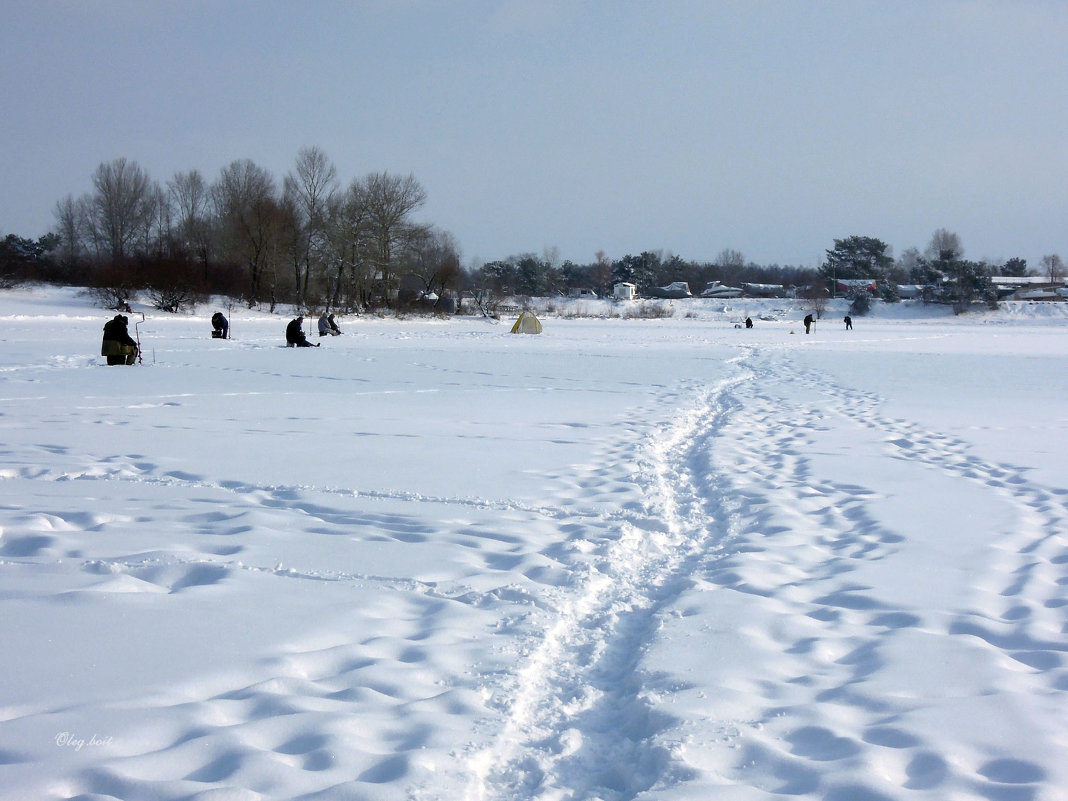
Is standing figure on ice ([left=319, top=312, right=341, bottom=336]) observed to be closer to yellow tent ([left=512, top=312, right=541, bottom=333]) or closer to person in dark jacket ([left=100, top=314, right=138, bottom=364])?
yellow tent ([left=512, top=312, right=541, bottom=333])

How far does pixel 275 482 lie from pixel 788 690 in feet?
15.1

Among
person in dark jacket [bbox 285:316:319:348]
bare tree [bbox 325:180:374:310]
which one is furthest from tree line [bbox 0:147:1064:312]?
person in dark jacket [bbox 285:316:319:348]

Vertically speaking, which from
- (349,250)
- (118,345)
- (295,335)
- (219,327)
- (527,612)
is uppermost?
(349,250)

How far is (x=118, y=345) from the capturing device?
57.8 feet

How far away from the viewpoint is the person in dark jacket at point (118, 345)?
57.9 feet

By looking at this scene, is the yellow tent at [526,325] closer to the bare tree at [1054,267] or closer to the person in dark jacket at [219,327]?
the person in dark jacket at [219,327]

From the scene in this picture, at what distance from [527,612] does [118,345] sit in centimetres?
1598

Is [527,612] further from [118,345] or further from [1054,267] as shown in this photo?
[1054,267]

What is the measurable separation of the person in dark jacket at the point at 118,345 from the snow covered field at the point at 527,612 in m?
7.93

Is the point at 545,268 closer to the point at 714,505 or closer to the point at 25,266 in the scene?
the point at 25,266

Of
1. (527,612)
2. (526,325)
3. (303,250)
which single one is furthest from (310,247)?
(527,612)

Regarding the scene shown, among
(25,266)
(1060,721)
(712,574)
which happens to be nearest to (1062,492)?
(712,574)

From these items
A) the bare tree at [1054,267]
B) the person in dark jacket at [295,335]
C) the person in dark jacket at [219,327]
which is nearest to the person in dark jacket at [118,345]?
the person in dark jacket at [295,335]

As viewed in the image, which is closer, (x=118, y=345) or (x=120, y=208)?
(x=118, y=345)
